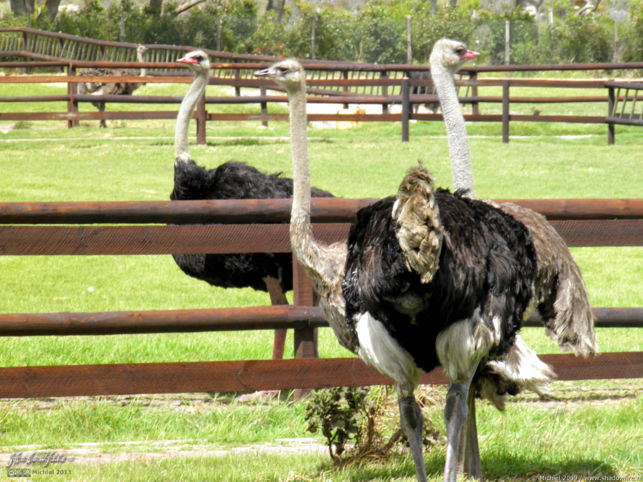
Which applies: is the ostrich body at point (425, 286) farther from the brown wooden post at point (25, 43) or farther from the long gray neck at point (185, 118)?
the brown wooden post at point (25, 43)

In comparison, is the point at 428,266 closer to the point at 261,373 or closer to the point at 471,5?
the point at 261,373

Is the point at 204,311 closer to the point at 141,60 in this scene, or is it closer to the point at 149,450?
the point at 149,450

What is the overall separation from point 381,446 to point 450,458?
965 mm

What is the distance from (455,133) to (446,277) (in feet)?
4.41

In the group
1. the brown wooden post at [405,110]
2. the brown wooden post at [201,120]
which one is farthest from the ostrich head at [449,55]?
the brown wooden post at [405,110]

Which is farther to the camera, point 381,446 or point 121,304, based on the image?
point 121,304

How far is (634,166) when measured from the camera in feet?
44.6

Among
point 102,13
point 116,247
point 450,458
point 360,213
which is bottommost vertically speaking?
point 450,458

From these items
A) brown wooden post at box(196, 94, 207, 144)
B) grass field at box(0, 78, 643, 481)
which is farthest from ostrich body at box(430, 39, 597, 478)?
brown wooden post at box(196, 94, 207, 144)

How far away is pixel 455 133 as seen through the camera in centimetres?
427

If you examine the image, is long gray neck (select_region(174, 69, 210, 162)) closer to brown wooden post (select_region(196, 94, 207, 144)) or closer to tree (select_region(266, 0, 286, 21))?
brown wooden post (select_region(196, 94, 207, 144))

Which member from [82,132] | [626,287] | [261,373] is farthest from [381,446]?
[82,132]

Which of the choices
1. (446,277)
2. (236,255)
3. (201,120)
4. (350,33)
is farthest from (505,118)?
(350,33)

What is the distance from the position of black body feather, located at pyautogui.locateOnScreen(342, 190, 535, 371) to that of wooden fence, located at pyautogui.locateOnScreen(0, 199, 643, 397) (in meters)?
1.06
